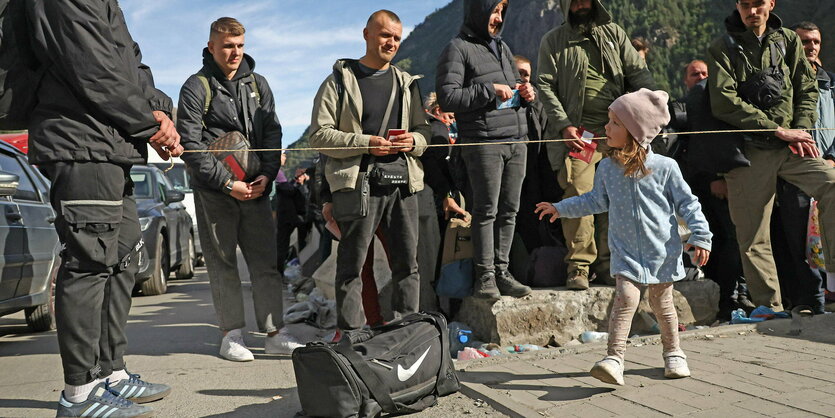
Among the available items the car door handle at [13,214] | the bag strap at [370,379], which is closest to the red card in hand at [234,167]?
the car door handle at [13,214]

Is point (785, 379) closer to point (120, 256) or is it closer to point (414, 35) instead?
point (120, 256)

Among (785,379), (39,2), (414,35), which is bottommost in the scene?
(785,379)

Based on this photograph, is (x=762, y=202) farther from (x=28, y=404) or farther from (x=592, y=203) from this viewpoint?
(x=28, y=404)

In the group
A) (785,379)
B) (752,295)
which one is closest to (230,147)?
(785,379)

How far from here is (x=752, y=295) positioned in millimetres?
5828

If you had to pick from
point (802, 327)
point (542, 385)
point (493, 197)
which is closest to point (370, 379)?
point (542, 385)

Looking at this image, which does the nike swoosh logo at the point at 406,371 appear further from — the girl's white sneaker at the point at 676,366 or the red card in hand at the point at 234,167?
the red card in hand at the point at 234,167

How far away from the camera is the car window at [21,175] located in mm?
6223

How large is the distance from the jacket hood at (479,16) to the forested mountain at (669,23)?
27429 millimetres

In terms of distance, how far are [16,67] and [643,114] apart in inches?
129

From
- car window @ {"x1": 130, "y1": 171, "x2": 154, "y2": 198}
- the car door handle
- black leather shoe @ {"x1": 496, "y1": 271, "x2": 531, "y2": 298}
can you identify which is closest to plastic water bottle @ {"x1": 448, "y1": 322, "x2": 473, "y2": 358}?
black leather shoe @ {"x1": 496, "y1": 271, "x2": 531, "y2": 298}

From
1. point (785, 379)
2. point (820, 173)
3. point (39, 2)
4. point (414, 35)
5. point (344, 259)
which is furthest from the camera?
point (414, 35)

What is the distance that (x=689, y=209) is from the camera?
157 inches

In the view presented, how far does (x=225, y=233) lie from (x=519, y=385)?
8.23ft
